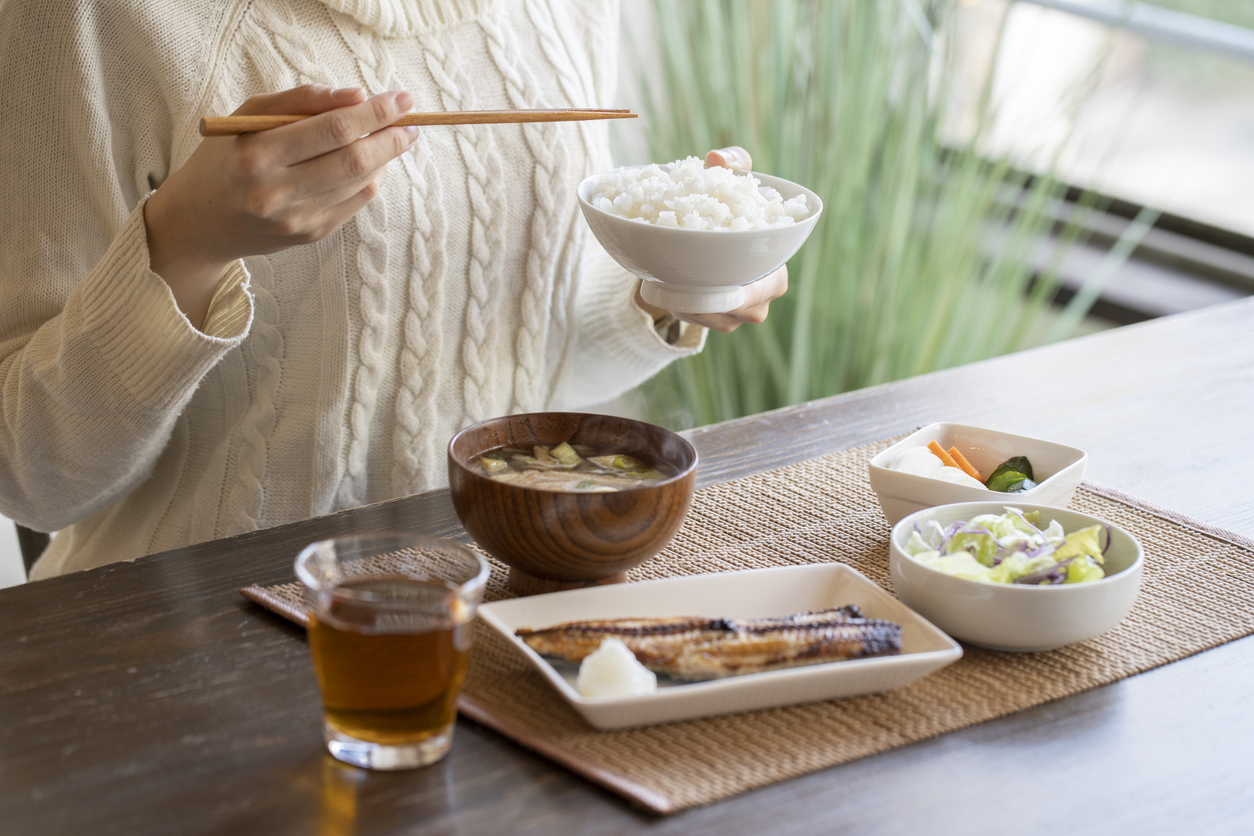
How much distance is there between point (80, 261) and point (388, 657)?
0.79 meters

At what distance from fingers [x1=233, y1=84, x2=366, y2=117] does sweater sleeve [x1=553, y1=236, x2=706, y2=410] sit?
0.64 metres

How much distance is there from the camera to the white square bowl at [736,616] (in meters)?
0.70

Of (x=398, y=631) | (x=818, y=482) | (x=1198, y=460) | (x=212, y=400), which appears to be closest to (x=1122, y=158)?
(x=1198, y=460)

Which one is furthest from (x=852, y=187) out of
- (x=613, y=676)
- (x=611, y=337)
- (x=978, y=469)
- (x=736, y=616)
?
(x=613, y=676)

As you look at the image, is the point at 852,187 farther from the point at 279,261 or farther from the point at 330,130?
the point at 330,130

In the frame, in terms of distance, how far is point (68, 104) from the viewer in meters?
1.12

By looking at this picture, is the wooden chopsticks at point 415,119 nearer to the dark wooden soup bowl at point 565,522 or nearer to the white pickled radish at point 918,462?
the dark wooden soup bowl at point 565,522

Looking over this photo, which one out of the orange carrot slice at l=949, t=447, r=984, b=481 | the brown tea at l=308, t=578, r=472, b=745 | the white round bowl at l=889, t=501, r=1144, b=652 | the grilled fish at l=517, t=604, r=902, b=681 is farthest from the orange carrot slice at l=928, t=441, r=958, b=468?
the brown tea at l=308, t=578, r=472, b=745

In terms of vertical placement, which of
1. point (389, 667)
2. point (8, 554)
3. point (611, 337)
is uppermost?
point (389, 667)

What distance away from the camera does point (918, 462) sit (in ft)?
3.43

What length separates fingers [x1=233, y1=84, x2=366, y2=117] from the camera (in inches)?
34.8

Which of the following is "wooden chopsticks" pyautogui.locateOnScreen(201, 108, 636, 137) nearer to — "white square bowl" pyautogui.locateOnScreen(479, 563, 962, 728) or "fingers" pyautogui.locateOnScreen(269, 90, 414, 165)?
"fingers" pyautogui.locateOnScreen(269, 90, 414, 165)

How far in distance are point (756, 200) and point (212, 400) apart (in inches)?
28.8

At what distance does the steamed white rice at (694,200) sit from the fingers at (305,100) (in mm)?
260
